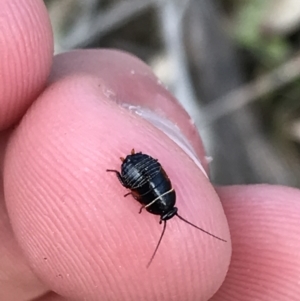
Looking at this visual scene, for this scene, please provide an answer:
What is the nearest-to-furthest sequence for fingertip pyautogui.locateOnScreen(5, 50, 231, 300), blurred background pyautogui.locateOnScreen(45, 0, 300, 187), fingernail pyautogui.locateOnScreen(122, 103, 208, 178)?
fingertip pyautogui.locateOnScreen(5, 50, 231, 300) → fingernail pyautogui.locateOnScreen(122, 103, 208, 178) → blurred background pyautogui.locateOnScreen(45, 0, 300, 187)

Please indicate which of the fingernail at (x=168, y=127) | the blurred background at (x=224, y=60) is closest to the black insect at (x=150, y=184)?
the fingernail at (x=168, y=127)

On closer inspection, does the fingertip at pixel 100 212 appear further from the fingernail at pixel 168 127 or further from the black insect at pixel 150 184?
the fingernail at pixel 168 127

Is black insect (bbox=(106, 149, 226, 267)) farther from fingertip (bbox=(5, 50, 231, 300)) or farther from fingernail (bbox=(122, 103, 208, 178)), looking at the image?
fingernail (bbox=(122, 103, 208, 178))

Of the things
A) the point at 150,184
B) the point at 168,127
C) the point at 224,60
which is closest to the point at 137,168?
the point at 150,184

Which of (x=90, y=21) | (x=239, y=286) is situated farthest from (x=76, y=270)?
(x=90, y=21)

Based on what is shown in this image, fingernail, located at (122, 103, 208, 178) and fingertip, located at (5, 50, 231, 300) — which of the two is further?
fingernail, located at (122, 103, 208, 178)

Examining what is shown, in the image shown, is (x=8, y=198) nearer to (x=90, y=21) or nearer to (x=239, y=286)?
(x=239, y=286)

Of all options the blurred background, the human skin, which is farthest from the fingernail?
the blurred background

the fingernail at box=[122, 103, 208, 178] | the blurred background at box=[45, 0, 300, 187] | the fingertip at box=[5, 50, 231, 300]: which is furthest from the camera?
the blurred background at box=[45, 0, 300, 187]
